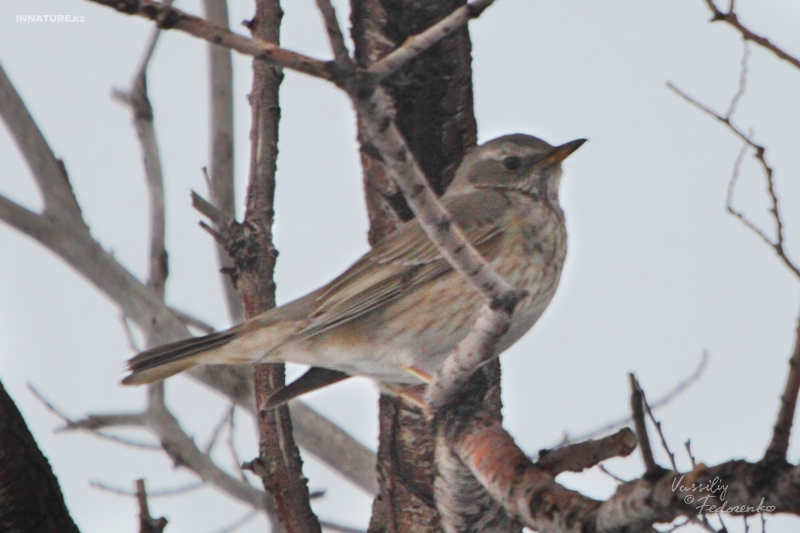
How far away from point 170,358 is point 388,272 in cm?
125

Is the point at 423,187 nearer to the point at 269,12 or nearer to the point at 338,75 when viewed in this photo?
the point at 338,75

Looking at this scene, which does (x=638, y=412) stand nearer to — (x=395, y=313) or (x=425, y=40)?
(x=425, y=40)

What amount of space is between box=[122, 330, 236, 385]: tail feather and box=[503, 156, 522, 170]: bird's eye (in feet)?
6.84

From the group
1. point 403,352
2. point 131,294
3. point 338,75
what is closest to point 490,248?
point 403,352

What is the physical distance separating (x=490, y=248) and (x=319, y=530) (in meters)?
1.83

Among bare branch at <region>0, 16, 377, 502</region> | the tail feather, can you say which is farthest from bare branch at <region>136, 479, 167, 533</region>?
bare branch at <region>0, 16, 377, 502</region>

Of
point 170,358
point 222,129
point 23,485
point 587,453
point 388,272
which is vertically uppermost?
point 222,129

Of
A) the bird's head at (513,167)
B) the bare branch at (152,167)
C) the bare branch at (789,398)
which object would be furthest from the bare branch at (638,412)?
the bare branch at (152,167)

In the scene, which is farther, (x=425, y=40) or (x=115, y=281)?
(x=115, y=281)

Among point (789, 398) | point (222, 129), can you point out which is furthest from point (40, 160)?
point (789, 398)

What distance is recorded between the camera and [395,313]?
5285 millimetres

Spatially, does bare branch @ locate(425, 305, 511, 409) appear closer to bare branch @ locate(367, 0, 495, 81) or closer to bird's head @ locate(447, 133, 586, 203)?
bare branch @ locate(367, 0, 495, 81)

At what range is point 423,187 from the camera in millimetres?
2922

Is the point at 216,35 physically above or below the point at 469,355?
above
